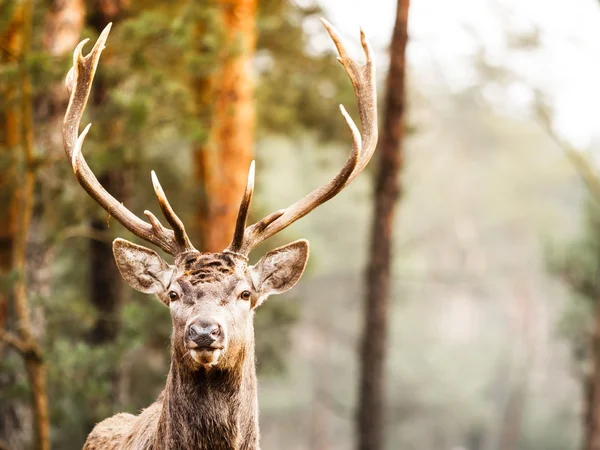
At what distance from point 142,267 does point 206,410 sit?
44.4 inches

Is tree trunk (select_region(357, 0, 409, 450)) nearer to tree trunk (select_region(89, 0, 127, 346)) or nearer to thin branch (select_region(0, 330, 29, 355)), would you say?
tree trunk (select_region(89, 0, 127, 346))

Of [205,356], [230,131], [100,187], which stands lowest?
[205,356]

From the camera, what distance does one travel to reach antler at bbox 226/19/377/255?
204 inches

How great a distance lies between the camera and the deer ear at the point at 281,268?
5340 millimetres

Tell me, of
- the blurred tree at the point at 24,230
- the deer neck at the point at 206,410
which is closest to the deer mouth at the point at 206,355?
the deer neck at the point at 206,410

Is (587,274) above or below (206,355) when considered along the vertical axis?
below

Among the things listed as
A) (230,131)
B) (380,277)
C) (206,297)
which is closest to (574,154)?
(380,277)

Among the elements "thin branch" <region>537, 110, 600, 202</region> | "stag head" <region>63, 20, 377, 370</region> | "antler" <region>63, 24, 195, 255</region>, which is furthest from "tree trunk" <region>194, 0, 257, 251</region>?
"stag head" <region>63, 20, 377, 370</region>

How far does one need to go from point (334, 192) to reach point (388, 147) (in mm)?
6217

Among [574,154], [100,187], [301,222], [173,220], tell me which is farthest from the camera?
[301,222]

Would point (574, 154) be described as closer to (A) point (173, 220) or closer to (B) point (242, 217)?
(B) point (242, 217)

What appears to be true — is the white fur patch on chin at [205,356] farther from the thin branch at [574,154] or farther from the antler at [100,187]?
the thin branch at [574,154]

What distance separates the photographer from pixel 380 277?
11.8 meters

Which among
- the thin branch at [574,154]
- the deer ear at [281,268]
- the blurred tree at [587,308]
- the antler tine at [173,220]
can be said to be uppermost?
the thin branch at [574,154]
